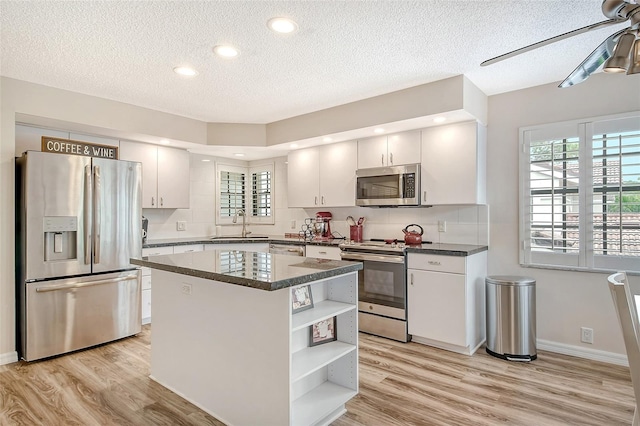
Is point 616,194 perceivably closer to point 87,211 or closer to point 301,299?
point 301,299

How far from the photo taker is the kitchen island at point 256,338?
1841mm

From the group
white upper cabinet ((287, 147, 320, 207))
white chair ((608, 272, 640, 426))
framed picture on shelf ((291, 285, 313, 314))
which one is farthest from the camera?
white upper cabinet ((287, 147, 320, 207))

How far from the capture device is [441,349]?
3299 mm

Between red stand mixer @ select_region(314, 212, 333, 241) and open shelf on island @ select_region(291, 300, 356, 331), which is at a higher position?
red stand mixer @ select_region(314, 212, 333, 241)

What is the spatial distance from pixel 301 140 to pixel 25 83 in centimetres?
262

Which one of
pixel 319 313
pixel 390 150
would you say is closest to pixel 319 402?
pixel 319 313

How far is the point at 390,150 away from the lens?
12.7ft

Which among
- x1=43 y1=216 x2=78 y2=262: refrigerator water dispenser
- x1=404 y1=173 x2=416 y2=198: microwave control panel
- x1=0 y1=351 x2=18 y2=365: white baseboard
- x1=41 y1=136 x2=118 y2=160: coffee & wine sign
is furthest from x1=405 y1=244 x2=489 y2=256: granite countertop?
x1=0 y1=351 x2=18 y2=365: white baseboard

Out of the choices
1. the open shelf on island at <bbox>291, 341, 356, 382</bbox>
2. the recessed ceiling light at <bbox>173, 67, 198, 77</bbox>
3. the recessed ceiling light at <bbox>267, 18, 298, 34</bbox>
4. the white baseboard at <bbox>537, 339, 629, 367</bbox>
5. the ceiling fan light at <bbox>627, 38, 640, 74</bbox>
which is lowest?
the white baseboard at <bbox>537, 339, 629, 367</bbox>

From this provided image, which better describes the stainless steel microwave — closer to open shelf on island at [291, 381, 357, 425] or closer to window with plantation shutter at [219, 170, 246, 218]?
open shelf on island at [291, 381, 357, 425]

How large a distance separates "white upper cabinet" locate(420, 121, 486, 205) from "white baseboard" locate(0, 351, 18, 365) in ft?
12.8

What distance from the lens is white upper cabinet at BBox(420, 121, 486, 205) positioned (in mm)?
3357

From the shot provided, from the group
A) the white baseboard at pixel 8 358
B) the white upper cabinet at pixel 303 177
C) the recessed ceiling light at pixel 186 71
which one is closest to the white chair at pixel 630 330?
the recessed ceiling light at pixel 186 71

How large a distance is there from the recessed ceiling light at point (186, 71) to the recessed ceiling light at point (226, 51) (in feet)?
1.37
